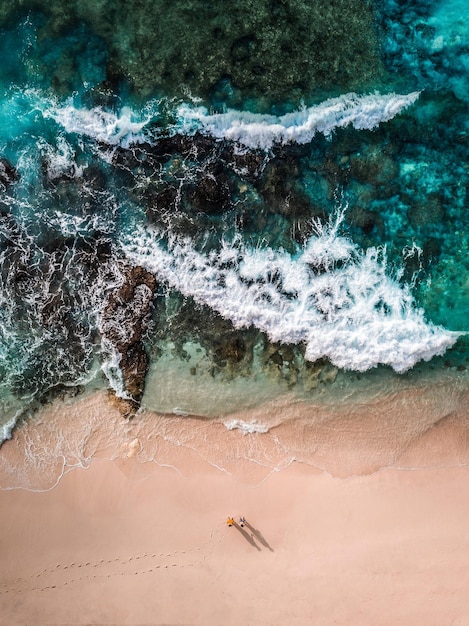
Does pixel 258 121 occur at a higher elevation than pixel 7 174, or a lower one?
higher

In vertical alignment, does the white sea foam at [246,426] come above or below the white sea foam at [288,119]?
below

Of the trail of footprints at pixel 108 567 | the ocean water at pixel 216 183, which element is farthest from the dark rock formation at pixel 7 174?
the trail of footprints at pixel 108 567

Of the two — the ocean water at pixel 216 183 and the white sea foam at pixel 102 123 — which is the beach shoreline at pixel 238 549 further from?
the white sea foam at pixel 102 123

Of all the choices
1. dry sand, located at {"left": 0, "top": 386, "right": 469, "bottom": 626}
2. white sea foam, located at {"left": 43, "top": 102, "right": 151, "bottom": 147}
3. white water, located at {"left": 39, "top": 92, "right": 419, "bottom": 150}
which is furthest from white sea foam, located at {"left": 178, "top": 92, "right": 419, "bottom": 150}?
dry sand, located at {"left": 0, "top": 386, "right": 469, "bottom": 626}

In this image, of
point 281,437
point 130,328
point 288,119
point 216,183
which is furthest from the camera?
point 288,119

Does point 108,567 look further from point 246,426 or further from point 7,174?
point 7,174

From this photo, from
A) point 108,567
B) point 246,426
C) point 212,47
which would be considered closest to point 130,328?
point 246,426

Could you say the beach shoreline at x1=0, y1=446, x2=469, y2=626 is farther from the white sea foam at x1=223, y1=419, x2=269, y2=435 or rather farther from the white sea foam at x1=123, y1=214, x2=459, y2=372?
the white sea foam at x1=123, y1=214, x2=459, y2=372
